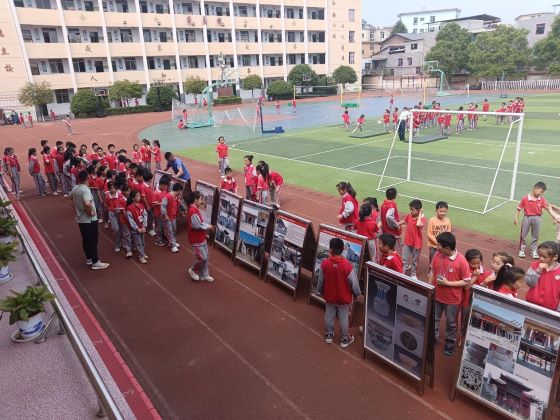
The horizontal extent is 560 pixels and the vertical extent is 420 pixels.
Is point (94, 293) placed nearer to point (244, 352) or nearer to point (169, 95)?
point (244, 352)

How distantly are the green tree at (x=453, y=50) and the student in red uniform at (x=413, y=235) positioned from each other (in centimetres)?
7110

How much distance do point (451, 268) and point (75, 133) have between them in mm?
39361

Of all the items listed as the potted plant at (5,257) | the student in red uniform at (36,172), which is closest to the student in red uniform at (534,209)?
the potted plant at (5,257)

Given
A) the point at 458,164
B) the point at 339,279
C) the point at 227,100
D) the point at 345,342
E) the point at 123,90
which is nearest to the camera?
the point at 339,279

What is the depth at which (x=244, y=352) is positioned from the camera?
6641mm

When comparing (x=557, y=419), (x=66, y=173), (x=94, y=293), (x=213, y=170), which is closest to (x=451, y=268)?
(x=557, y=419)

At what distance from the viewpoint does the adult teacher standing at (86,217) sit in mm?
9281

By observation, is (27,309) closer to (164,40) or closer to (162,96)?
(162,96)

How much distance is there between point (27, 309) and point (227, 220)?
4770mm

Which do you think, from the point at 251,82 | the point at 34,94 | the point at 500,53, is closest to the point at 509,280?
the point at 34,94

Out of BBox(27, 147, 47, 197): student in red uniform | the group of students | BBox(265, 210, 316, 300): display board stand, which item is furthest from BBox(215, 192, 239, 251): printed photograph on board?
BBox(27, 147, 47, 197): student in red uniform

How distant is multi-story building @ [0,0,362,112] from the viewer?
5025 centimetres

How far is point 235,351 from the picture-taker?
668 centimetres

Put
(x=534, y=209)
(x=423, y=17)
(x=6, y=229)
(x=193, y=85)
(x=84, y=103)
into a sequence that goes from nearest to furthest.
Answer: (x=534, y=209) < (x=6, y=229) < (x=84, y=103) < (x=193, y=85) < (x=423, y=17)
